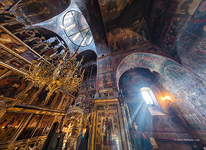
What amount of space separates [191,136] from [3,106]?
500 inches

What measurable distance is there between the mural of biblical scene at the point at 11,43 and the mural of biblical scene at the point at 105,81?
6.44 m

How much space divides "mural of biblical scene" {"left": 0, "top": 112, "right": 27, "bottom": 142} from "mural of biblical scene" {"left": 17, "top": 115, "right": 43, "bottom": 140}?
0.47 meters

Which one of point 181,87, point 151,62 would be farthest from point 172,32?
point 181,87

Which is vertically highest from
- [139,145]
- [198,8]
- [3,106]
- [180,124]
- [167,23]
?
[167,23]

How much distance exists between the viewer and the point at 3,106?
3840 mm

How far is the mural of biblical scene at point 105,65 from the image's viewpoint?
5891 millimetres

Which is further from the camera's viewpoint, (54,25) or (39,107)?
(54,25)

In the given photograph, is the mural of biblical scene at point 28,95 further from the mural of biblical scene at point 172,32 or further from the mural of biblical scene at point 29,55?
the mural of biblical scene at point 172,32

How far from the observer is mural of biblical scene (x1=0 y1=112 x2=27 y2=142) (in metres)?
3.67

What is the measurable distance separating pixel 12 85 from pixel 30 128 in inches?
132

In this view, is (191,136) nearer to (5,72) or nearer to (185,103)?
(185,103)

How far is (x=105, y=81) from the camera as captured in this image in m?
5.18

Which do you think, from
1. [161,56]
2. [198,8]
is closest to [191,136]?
[161,56]

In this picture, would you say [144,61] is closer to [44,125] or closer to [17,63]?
[17,63]
